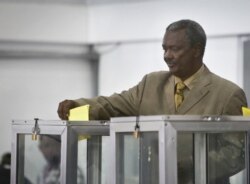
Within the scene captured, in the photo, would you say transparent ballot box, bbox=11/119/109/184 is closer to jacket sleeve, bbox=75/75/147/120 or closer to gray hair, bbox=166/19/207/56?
jacket sleeve, bbox=75/75/147/120

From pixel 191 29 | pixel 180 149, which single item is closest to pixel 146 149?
pixel 180 149

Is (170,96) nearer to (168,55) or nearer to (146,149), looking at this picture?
(168,55)

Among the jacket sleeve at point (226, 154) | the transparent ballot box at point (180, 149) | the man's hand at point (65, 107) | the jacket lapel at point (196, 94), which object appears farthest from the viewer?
the man's hand at point (65, 107)

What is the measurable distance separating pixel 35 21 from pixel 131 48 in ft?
2.44

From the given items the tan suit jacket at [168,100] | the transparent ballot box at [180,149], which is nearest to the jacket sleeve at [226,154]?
the transparent ballot box at [180,149]

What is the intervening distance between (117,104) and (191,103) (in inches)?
10.9

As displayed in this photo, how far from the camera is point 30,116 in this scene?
17.9 ft

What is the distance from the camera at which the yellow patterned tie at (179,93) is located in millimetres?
2197

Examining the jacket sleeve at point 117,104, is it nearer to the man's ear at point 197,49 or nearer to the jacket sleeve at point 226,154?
the man's ear at point 197,49

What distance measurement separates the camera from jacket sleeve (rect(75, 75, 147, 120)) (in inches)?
90.9

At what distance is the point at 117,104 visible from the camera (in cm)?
234

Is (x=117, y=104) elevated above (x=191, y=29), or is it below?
below

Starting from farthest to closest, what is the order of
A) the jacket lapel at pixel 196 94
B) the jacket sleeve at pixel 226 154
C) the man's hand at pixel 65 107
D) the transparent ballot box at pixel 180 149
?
1. the man's hand at pixel 65 107
2. the jacket lapel at pixel 196 94
3. the jacket sleeve at pixel 226 154
4. the transparent ballot box at pixel 180 149

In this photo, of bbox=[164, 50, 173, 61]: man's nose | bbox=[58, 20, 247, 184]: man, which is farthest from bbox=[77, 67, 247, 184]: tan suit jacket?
bbox=[164, 50, 173, 61]: man's nose
